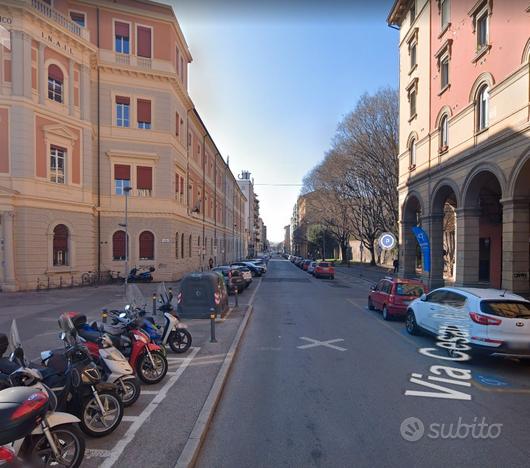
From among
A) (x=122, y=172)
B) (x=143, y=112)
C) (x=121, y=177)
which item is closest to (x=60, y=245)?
(x=121, y=177)

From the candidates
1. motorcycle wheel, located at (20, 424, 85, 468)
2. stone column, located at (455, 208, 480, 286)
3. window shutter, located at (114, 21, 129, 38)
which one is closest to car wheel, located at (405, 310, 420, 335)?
motorcycle wheel, located at (20, 424, 85, 468)

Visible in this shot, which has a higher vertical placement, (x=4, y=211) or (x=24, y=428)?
(x=4, y=211)

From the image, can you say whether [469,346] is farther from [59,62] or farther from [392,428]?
A: [59,62]

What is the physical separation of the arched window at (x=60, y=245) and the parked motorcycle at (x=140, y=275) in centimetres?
375

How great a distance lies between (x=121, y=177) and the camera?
80.0 feet

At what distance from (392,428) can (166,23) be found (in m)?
27.1

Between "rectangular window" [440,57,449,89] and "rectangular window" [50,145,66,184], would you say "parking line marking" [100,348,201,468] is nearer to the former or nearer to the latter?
"rectangular window" [50,145,66,184]

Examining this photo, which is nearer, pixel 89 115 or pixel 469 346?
pixel 469 346

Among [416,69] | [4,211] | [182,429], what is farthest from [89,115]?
[182,429]

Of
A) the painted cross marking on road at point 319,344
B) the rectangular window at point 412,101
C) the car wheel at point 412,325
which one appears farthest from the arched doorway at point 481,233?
the painted cross marking on road at point 319,344

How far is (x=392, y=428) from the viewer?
461 cm

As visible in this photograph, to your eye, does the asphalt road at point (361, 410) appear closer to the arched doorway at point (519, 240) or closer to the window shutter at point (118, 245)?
the arched doorway at point (519, 240)

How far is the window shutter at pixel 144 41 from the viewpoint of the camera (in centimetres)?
2445

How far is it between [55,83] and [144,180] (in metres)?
7.22
